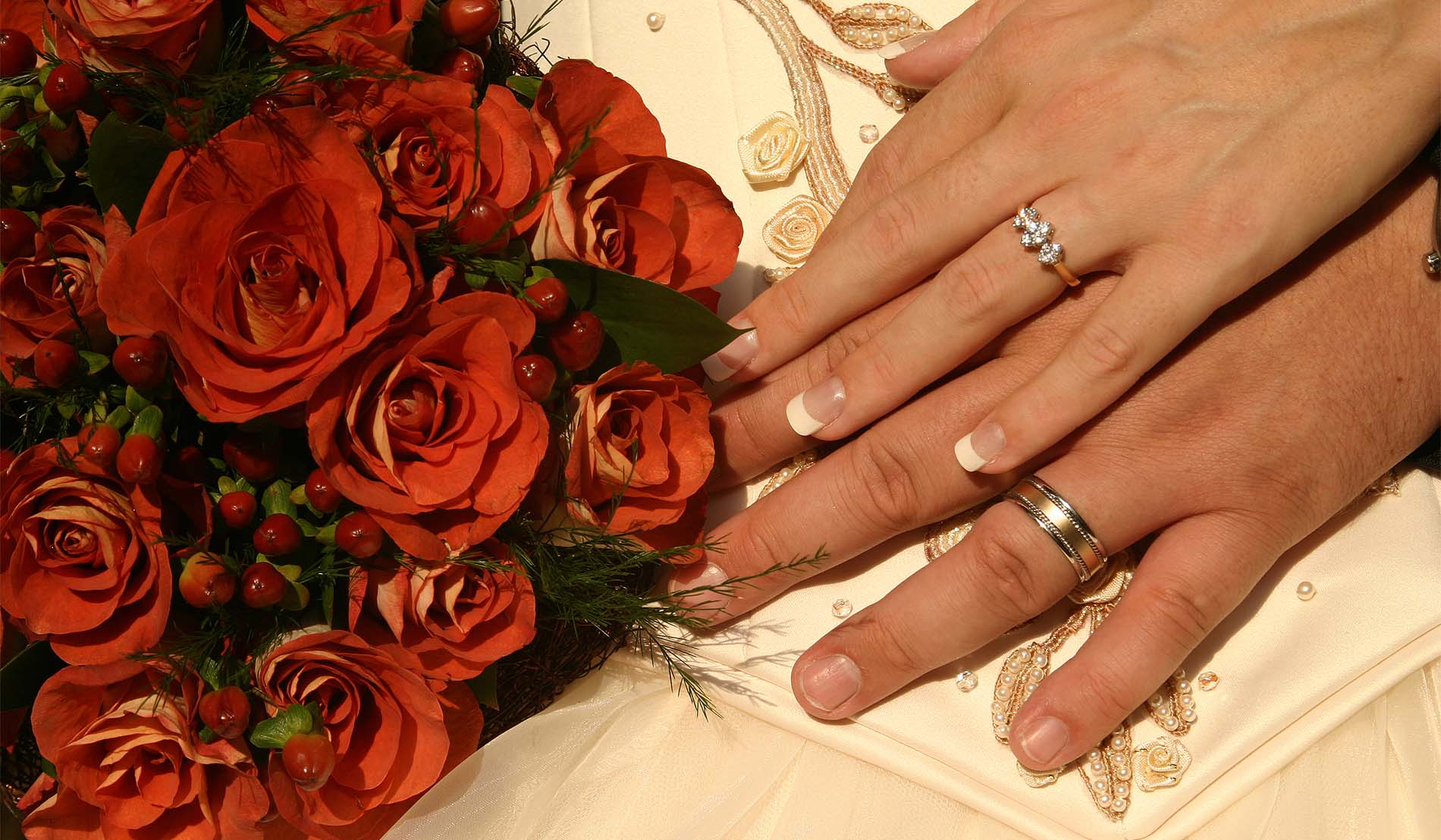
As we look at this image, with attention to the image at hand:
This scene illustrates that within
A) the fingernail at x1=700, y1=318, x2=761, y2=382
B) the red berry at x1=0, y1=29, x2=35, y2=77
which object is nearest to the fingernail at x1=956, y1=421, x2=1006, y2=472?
the fingernail at x1=700, y1=318, x2=761, y2=382

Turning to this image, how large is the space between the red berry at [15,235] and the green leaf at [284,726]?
1.28ft

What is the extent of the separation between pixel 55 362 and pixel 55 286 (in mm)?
67

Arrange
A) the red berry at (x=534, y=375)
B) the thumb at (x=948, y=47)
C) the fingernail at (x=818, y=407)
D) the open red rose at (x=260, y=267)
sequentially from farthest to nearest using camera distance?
the thumb at (x=948, y=47), the fingernail at (x=818, y=407), the red berry at (x=534, y=375), the open red rose at (x=260, y=267)

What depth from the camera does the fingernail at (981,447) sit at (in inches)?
33.8

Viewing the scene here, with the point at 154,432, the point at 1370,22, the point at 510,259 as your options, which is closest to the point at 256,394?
the point at 154,432

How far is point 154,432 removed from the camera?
675 mm

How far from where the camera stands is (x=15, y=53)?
0.72 m

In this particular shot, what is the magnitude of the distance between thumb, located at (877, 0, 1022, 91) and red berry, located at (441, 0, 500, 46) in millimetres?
459

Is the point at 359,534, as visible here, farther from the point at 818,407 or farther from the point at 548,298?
the point at 818,407

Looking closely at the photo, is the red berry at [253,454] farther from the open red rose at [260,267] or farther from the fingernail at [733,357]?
the fingernail at [733,357]

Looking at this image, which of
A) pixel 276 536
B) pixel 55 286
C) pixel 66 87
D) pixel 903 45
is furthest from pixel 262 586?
pixel 903 45

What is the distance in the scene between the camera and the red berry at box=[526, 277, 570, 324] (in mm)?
728

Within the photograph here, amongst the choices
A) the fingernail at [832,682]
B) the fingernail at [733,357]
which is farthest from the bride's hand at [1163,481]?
the fingernail at [733,357]

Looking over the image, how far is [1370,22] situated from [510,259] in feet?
2.67
